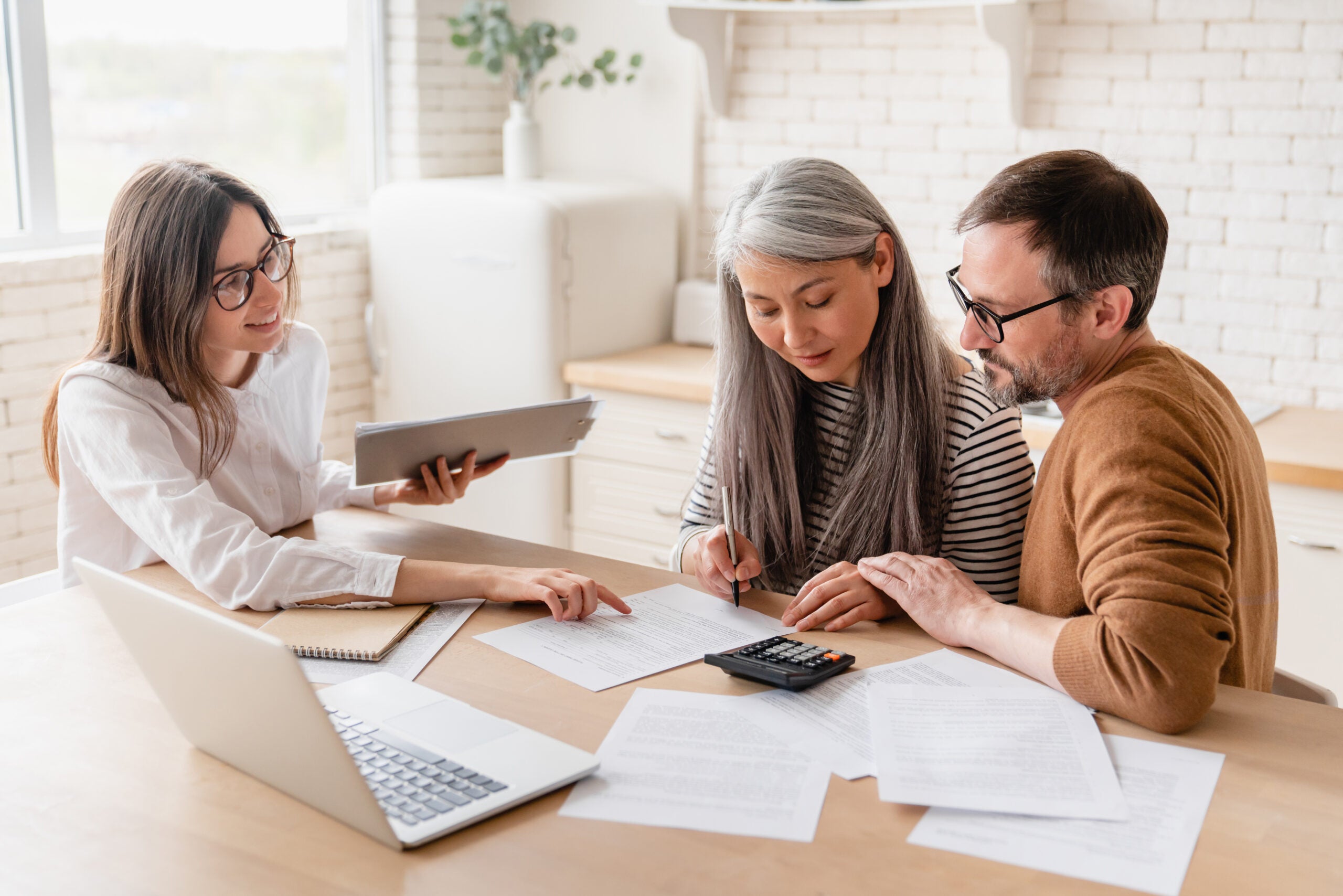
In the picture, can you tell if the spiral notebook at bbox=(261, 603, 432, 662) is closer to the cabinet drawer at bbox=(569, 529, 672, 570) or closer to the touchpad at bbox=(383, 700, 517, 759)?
the touchpad at bbox=(383, 700, 517, 759)

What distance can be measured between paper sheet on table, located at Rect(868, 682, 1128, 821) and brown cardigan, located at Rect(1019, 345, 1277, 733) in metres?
0.08

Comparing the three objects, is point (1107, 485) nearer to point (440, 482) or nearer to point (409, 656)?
point (409, 656)

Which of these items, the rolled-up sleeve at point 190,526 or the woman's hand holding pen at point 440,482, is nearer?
the rolled-up sleeve at point 190,526

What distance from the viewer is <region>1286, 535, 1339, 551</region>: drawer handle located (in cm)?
267

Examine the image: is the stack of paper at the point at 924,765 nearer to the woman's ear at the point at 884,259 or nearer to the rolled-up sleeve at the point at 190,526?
the rolled-up sleeve at the point at 190,526

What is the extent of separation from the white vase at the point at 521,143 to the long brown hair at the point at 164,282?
2.20 m

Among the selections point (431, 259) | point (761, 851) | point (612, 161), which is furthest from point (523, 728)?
point (612, 161)

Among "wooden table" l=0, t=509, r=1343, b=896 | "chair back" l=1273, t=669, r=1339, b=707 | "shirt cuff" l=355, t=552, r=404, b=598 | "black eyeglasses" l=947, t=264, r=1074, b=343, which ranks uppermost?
"black eyeglasses" l=947, t=264, r=1074, b=343

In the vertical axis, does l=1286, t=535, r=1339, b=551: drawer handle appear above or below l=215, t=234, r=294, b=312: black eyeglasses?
below

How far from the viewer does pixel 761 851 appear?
3.71 ft

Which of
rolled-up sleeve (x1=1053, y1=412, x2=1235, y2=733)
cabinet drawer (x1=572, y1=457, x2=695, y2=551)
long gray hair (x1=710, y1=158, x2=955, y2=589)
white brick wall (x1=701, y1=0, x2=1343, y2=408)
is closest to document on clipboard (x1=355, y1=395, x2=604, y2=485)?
long gray hair (x1=710, y1=158, x2=955, y2=589)

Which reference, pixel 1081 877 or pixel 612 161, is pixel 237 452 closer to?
pixel 1081 877

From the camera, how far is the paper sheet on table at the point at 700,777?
118 centimetres

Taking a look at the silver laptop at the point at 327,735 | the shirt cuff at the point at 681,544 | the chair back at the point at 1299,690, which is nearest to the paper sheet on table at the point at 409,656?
the silver laptop at the point at 327,735
